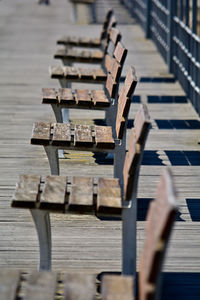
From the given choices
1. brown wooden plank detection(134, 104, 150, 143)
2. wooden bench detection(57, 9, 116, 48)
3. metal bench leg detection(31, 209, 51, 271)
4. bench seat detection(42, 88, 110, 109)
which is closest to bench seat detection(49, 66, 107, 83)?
bench seat detection(42, 88, 110, 109)

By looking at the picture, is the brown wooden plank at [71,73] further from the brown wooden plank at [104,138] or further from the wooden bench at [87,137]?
the brown wooden plank at [104,138]

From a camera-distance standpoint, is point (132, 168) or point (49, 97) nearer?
point (132, 168)

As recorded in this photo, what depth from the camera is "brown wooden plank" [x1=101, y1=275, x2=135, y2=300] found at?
323 centimetres

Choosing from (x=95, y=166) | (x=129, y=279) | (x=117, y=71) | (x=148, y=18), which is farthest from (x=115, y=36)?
(x=148, y=18)

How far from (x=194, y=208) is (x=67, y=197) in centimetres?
167

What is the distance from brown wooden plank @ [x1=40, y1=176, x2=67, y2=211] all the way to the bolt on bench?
0.81 m

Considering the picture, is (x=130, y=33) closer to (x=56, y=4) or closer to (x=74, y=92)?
(x=56, y=4)

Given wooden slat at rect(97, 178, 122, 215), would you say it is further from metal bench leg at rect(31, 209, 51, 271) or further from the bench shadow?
the bench shadow

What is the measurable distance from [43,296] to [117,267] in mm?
1653

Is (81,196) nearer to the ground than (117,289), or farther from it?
farther from it

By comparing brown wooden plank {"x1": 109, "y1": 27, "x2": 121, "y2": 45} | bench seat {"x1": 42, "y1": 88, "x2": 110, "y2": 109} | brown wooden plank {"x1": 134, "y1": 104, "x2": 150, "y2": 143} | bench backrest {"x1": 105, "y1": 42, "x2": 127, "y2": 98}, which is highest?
brown wooden plank {"x1": 109, "y1": 27, "x2": 121, "y2": 45}

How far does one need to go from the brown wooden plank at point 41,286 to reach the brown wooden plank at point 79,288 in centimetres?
6

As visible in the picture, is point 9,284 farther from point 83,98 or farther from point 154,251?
point 83,98

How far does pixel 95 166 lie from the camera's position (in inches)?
273
